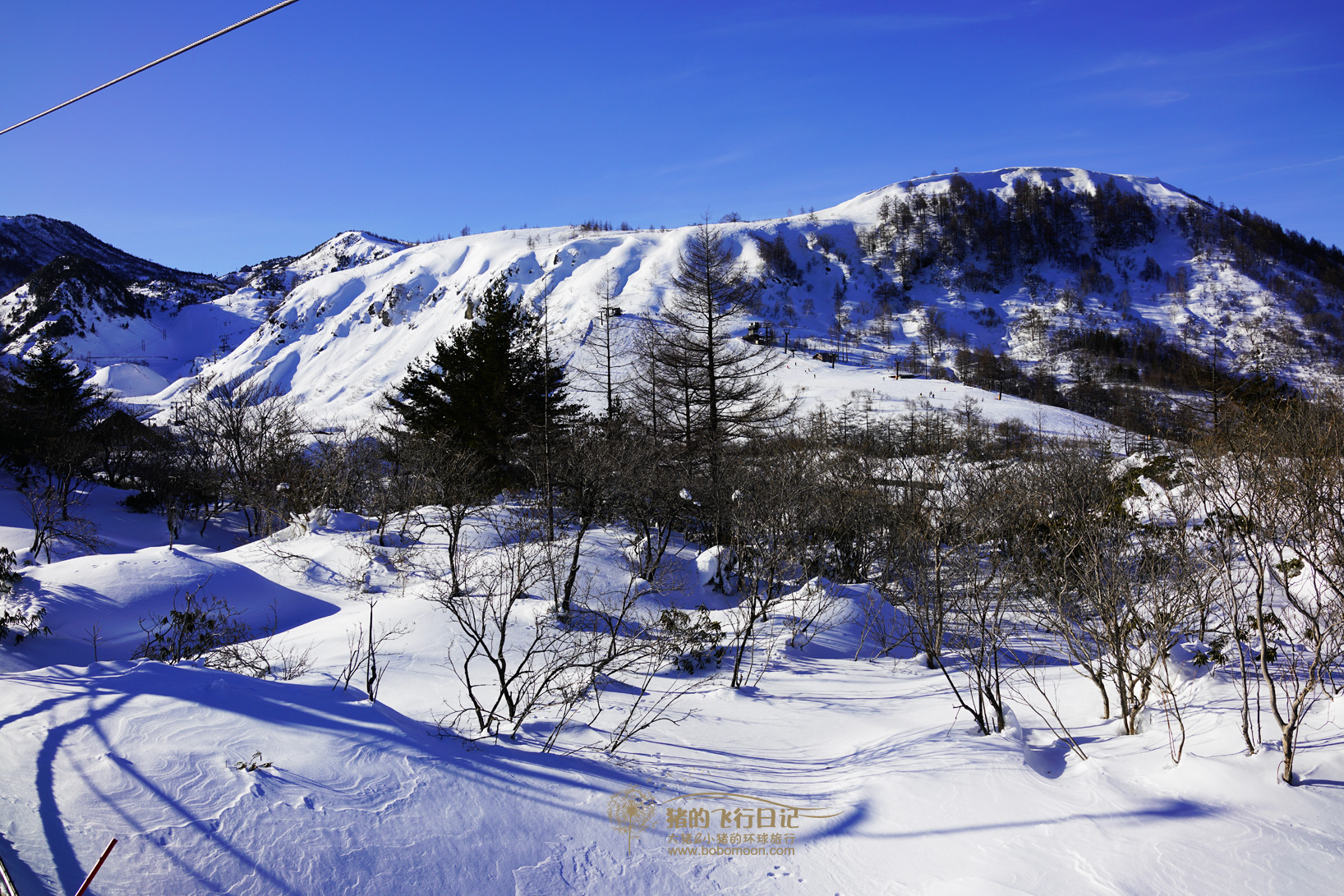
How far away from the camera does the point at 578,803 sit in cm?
412

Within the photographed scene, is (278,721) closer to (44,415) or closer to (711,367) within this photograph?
(711,367)

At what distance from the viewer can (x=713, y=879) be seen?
369 centimetres

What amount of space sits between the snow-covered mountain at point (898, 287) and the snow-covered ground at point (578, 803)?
2457 inches

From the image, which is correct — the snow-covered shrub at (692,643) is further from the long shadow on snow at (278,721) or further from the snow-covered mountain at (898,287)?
the snow-covered mountain at (898,287)

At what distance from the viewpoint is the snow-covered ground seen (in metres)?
3.17

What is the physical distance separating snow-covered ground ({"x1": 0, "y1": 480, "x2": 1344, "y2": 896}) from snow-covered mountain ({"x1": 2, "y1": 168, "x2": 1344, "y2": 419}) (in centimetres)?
6241

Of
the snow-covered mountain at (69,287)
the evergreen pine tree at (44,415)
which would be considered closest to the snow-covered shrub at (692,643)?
the evergreen pine tree at (44,415)

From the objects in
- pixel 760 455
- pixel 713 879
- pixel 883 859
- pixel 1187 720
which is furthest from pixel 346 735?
pixel 760 455

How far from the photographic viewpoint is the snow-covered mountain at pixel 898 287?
85.9 m

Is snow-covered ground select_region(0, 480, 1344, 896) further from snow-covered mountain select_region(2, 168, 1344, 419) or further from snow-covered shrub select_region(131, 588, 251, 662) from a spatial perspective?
snow-covered mountain select_region(2, 168, 1344, 419)

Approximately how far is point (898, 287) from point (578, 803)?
129583mm

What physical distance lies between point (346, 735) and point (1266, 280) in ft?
522

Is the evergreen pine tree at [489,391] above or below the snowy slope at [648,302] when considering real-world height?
below

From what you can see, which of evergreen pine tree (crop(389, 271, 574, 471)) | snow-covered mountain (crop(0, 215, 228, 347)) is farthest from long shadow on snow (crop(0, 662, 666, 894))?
snow-covered mountain (crop(0, 215, 228, 347))
